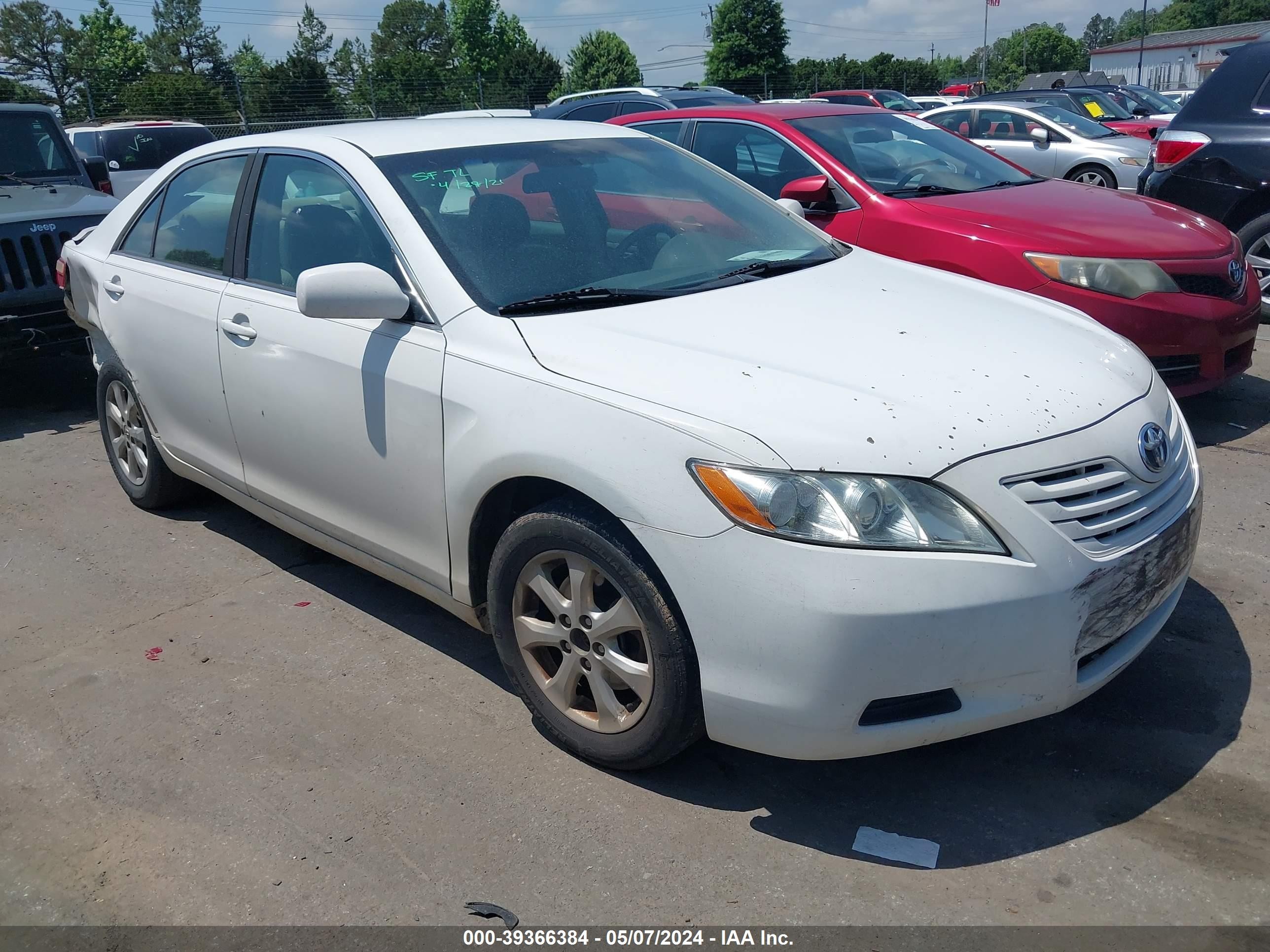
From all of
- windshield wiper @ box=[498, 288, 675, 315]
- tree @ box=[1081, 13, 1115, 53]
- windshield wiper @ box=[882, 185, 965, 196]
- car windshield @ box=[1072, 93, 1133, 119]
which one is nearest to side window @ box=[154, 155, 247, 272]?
windshield wiper @ box=[498, 288, 675, 315]

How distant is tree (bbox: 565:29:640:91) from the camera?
6228 cm

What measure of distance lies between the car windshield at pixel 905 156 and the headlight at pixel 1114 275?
108 centimetres

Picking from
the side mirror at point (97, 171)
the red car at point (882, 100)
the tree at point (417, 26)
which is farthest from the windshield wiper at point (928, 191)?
→ the tree at point (417, 26)

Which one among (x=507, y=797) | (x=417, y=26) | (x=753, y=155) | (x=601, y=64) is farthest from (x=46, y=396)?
(x=417, y=26)

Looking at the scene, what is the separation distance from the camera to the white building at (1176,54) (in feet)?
287

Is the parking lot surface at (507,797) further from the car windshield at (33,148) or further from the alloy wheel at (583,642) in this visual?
the car windshield at (33,148)

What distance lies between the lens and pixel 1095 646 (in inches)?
102

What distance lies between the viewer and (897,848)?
2643 millimetres

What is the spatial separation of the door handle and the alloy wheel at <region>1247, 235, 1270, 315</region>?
6328 millimetres

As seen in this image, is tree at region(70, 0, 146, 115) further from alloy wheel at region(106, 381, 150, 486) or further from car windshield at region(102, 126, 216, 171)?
alloy wheel at region(106, 381, 150, 486)

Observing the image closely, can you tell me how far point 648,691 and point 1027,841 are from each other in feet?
3.25

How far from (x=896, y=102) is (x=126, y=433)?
18.7 metres

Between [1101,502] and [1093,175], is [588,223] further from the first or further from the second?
[1093,175]

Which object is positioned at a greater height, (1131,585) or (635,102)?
(635,102)
